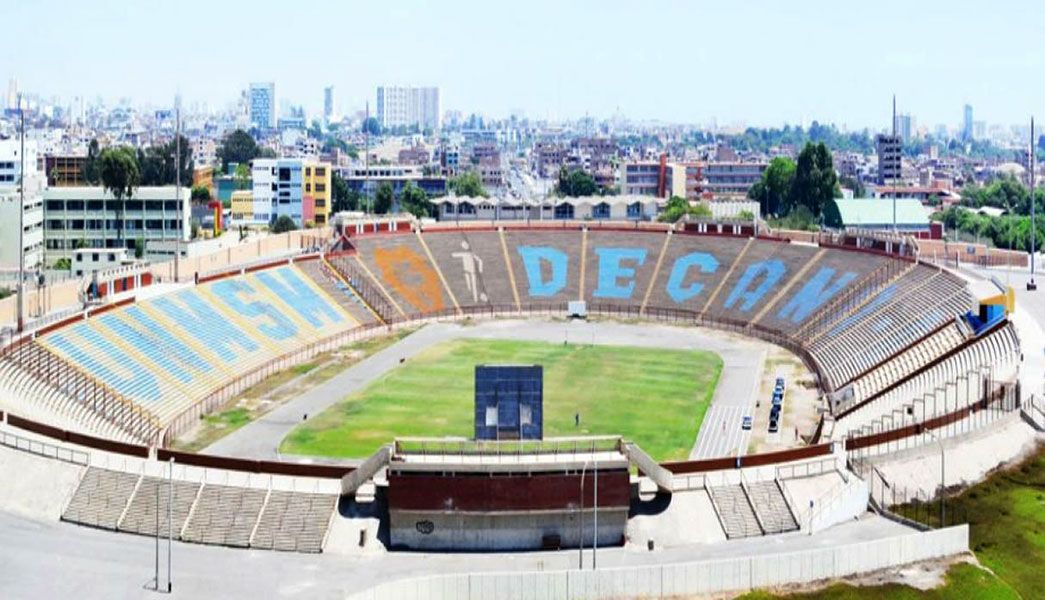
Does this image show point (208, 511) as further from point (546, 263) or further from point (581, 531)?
point (546, 263)

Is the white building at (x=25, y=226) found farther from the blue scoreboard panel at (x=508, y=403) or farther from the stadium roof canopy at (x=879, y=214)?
the stadium roof canopy at (x=879, y=214)

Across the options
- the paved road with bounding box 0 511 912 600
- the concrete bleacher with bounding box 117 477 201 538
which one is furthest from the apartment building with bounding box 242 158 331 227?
the paved road with bounding box 0 511 912 600

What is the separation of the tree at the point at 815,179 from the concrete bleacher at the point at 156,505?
12820cm

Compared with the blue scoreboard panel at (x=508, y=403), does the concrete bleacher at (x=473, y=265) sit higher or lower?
higher

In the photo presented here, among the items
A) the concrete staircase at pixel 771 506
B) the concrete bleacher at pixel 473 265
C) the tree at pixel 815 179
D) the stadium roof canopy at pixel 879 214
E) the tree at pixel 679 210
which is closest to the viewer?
the concrete staircase at pixel 771 506

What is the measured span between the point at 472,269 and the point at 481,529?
6933 centimetres

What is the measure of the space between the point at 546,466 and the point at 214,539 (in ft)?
40.5

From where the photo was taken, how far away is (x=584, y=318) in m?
113

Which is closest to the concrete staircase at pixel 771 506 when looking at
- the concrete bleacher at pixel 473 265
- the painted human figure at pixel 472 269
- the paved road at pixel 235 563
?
the paved road at pixel 235 563

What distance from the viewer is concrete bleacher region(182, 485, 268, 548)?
167ft

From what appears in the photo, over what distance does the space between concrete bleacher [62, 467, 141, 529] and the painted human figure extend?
6319cm

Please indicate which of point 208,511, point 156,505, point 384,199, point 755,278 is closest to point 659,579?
point 208,511

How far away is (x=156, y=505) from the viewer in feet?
171

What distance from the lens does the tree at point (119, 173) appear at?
13100cm
